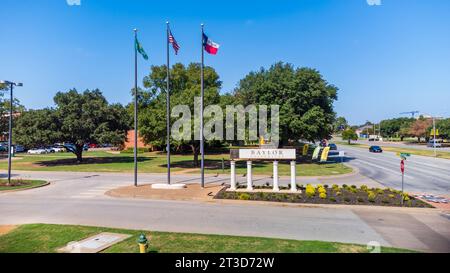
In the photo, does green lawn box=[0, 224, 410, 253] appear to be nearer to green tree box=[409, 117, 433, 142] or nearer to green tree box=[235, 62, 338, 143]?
green tree box=[235, 62, 338, 143]

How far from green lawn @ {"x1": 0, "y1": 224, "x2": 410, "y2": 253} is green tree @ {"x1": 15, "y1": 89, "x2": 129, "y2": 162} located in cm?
2646

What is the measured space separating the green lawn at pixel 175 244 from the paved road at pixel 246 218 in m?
0.88

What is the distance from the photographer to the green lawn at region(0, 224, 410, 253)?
27.8 ft

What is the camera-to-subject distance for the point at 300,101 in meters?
35.2

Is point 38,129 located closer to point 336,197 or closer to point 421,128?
point 336,197

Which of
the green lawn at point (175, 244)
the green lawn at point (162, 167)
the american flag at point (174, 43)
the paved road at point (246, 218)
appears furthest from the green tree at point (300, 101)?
the green lawn at point (175, 244)

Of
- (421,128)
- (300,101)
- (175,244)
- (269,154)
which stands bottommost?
(175,244)

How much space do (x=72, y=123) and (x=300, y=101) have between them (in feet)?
88.7

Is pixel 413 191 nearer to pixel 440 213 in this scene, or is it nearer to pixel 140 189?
pixel 440 213

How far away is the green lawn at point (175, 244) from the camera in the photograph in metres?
8.48

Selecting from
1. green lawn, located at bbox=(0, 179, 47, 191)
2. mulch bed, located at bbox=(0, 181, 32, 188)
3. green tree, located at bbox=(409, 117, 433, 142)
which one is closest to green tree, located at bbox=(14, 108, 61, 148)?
green lawn, located at bbox=(0, 179, 47, 191)

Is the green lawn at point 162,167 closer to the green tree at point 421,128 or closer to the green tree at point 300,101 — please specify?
the green tree at point 300,101

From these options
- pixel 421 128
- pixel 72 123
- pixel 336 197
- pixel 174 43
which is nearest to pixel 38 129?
pixel 72 123
